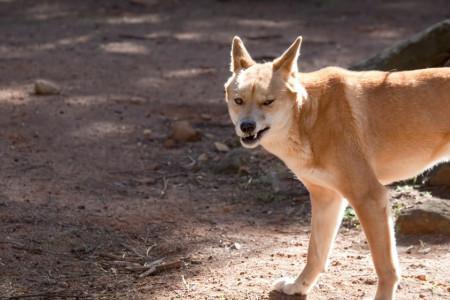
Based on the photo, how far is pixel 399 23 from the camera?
1470cm

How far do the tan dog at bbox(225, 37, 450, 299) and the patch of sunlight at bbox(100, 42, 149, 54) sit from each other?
7137 millimetres

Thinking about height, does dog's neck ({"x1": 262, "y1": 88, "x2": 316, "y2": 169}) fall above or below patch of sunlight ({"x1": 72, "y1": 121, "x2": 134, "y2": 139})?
above

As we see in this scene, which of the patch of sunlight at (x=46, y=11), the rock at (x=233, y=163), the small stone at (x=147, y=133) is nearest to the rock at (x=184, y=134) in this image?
the small stone at (x=147, y=133)

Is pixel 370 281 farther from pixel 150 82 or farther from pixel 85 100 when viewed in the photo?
pixel 150 82

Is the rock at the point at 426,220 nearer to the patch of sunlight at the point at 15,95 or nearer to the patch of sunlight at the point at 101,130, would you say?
the patch of sunlight at the point at 101,130

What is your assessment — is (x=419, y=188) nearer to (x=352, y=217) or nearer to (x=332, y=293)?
(x=352, y=217)

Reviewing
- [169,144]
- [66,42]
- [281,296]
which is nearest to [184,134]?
[169,144]

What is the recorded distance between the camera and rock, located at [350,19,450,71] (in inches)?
328

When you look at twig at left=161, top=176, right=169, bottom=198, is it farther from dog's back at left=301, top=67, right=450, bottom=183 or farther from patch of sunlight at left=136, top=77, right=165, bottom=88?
patch of sunlight at left=136, top=77, right=165, bottom=88

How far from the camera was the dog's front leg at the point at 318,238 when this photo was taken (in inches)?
229

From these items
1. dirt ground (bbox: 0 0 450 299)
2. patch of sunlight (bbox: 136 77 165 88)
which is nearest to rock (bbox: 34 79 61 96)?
dirt ground (bbox: 0 0 450 299)

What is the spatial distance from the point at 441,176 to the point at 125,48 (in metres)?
6.67

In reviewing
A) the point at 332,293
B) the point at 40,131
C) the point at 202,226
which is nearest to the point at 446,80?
the point at 332,293

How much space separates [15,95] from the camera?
33.6 feet
